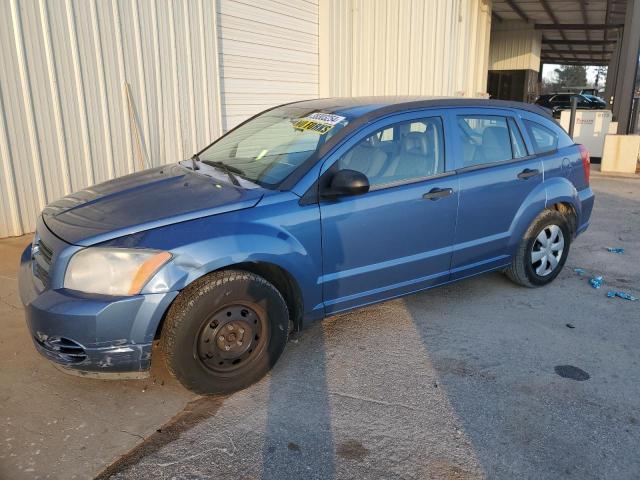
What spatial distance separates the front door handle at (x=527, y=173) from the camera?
171 inches

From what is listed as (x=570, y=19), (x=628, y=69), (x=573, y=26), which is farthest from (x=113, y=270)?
(x=573, y=26)

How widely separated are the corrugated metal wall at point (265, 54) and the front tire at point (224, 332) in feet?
19.4

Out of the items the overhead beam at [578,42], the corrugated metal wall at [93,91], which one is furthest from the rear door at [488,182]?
the overhead beam at [578,42]

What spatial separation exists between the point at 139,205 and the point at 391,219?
5.19ft

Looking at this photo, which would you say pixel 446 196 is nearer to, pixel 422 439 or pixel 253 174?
pixel 253 174

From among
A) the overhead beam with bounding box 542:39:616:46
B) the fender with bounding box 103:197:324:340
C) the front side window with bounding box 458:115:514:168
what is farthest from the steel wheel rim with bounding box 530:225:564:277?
the overhead beam with bounding box 542:39:616:46

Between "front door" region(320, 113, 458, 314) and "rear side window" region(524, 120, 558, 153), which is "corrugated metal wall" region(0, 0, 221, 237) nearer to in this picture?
"front door" region(320, 113, 458, 314)

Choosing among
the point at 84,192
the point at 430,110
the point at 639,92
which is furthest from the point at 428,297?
the point at 639,92

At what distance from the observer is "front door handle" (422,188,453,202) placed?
376 centimetres

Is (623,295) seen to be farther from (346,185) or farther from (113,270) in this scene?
(113,270)

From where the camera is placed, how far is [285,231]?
316cm

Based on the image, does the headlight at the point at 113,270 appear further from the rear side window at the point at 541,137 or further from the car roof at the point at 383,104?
the rear side window at the point at 541,137

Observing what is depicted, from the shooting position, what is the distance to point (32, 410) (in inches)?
117

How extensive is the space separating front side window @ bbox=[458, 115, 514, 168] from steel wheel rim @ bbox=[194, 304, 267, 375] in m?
2.00
